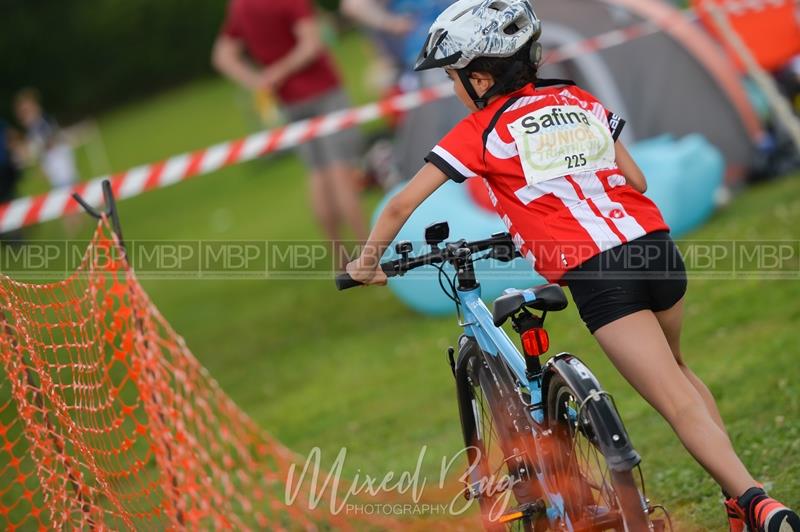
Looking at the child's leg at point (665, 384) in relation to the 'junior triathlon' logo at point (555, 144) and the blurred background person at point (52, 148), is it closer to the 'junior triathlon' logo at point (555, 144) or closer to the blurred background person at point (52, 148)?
the 'junior triathlon' logo at point (555, 144)

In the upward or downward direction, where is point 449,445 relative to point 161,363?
downward

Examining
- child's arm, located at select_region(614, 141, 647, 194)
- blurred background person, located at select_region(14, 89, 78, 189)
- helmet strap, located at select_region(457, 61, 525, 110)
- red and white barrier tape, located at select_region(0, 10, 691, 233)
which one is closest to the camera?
helmet strap, located at select_region(457, 61, 525, 110)

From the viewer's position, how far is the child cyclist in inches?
136

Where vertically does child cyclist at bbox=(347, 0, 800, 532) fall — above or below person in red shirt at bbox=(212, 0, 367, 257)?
below

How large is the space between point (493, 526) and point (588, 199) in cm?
132

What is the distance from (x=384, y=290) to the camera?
9562 mm

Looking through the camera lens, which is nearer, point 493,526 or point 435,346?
point 493,526

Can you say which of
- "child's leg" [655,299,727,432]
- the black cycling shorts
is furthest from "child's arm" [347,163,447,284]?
"child's leg" [655,299,727,432]

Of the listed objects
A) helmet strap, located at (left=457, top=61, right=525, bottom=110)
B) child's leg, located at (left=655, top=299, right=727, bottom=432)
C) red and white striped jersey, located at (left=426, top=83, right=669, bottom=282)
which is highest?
helmet strap, located at (left=457, top=61, right=525, bottom=110)

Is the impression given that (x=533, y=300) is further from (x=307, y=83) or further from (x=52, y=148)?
(x=52, y=148)

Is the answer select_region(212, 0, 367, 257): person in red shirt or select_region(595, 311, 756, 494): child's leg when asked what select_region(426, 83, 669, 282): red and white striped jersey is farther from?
select_region(212, 0, 367, 257): person in red shirt

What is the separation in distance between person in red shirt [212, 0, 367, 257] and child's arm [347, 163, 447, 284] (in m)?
5.19

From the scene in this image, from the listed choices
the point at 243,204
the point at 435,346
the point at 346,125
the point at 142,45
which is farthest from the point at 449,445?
the point at 142,45

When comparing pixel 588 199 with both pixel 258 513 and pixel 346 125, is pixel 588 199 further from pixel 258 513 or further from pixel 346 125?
pixel 346 125
